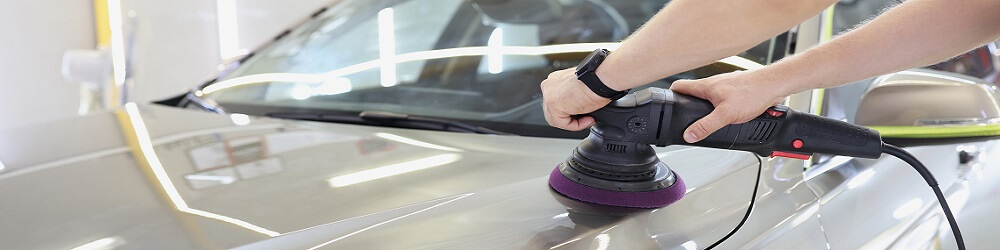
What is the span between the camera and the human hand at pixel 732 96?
3.42 feet

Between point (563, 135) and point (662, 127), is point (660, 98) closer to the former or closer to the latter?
point (662, 127)

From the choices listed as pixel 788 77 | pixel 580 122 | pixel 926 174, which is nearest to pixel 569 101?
pixel 580 122

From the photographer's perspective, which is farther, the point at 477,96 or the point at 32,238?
the point at 477,96

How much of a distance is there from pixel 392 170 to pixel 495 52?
57 centimetres

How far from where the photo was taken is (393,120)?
1.55 metres

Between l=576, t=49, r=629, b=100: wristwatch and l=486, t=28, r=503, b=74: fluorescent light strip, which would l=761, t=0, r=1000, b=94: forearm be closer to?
l=576, t=49, r=629, b=100: wristwatch

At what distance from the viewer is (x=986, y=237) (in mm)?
1546

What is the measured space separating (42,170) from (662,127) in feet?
2.72

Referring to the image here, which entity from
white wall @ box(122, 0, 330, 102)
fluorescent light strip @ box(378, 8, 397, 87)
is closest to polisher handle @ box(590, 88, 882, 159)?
fluorescent light strip @ box(378, 8, 397, 87)

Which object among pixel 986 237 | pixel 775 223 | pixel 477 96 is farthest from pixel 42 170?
pixel 986 237

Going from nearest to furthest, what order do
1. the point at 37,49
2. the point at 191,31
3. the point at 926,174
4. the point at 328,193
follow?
1. the point at 328,193
2. the point at 926,174
3. the point at 37,49
4. the point at 191,31

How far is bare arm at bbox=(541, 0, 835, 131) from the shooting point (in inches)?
33.9

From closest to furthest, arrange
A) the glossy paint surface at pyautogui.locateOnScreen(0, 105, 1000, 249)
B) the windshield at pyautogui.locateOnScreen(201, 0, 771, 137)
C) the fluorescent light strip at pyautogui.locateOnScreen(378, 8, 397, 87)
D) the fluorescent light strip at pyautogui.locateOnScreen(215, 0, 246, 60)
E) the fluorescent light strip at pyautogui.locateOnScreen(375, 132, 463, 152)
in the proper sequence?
the glossy paint surface at pyautogui.locateOnScreen(0, 105, 1000, 249), the fluorescent light strip at pyautogui.locateOnScreen(375, 132, 463, 152), the windshield at pyautogui.locateOnScreen(201, 0, 771, 137), the fluorescent light strip at pyautogui.locateOnScreen(378, 8, 397, 87), the fluorescent light strip at pyautogui.locateOnScreen(215, 0, 246, 60)

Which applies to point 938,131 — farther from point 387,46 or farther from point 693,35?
point 387,46
